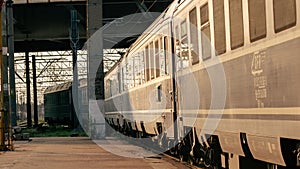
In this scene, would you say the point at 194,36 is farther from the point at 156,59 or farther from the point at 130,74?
the point at 130,74

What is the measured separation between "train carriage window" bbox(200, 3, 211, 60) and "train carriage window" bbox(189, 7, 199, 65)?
1.73 feet

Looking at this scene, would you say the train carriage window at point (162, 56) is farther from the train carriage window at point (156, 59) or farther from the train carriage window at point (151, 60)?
the train carriage window at point (151, 60)

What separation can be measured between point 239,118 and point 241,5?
1563 mm

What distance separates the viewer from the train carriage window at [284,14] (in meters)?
7.19

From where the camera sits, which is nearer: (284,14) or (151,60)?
(284,14)

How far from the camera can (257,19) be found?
8406 mm

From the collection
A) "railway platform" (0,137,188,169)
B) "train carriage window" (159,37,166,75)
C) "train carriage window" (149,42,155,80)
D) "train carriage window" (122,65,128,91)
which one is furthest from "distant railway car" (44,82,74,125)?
"train carriage window" (159,37,166,75)

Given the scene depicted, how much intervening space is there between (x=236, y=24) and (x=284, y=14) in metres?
2.05

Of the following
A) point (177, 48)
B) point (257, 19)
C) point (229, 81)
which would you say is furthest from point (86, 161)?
point (257, 19)

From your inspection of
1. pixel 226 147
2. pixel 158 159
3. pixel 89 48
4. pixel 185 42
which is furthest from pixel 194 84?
pixel 89 48

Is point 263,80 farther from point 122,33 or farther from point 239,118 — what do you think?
point 122,33

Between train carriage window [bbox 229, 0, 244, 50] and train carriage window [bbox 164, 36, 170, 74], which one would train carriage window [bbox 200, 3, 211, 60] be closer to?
train carriage window [bbox 229, 0, 244, 50]

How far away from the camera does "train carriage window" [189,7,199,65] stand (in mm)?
12367

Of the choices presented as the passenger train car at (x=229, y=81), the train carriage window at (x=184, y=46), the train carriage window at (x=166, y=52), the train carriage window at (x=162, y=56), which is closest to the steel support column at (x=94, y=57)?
the passenger train car at (x=229, y=81)
